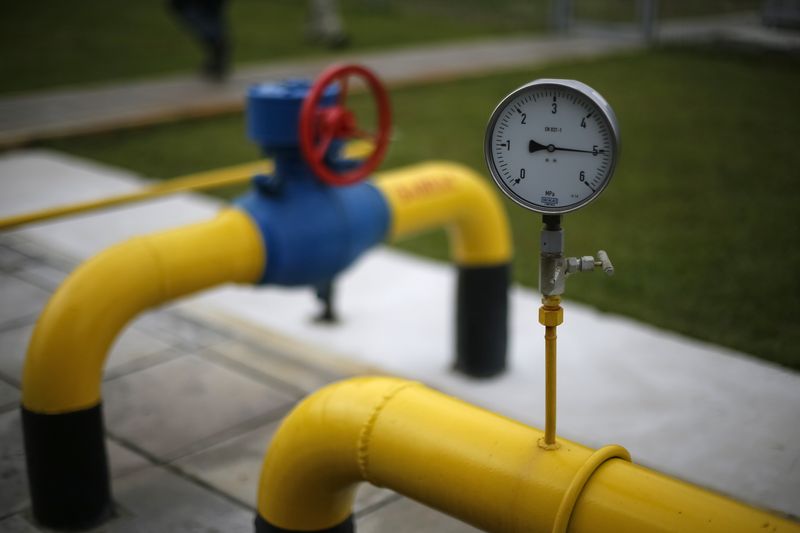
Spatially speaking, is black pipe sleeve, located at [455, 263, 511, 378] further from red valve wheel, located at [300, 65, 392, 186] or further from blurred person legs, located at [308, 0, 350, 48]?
blurred person legs, located at [308, 0, 350, 48]

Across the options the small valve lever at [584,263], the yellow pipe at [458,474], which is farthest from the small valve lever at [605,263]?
the yellow pipe at [458,474]

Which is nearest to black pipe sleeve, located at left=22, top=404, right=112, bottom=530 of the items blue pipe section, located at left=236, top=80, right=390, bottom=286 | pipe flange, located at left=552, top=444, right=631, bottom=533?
blue pipe section, located at left=236, top=80, right=390, bottom=286

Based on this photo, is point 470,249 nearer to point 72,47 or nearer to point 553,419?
point 553,419

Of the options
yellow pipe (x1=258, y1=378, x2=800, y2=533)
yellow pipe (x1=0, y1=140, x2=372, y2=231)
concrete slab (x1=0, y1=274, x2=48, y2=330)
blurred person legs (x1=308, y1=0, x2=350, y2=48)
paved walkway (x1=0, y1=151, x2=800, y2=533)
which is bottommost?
paved walkway (x1=0, y1=151, x2=800, y2=533)

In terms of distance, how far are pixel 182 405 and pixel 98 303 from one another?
1.26m

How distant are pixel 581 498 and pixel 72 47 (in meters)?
14.4

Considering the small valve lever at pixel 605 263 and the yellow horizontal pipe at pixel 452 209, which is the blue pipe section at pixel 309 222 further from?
the small valve lever at pixel 605 263

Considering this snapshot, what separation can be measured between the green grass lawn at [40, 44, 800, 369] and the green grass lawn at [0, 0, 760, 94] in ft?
3.56

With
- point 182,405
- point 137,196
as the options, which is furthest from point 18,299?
point 137,196

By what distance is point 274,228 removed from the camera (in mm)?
4098

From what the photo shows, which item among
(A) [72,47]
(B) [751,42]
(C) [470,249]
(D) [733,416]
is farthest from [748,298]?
(A) [72,47]

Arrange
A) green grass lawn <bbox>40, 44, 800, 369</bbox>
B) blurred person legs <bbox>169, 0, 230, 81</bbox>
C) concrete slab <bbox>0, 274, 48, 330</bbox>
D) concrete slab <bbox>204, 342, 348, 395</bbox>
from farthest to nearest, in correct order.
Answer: blurred person legs <bbox>169, 0, 230, 81</bbox>
green grass lawn <bbox>40, 44, 800, 369</bbox>
concrete slab <bbox>0, 274, 48, 330</bbox>
concrete slab <bbox>204, 342, 348, 395</bbox>

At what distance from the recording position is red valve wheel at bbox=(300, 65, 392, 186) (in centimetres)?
396

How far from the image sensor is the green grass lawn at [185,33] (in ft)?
43.6
